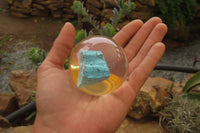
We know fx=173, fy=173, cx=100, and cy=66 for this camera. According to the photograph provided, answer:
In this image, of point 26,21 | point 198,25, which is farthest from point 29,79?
point 198,25

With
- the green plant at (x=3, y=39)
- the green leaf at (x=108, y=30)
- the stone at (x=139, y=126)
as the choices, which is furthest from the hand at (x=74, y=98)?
the green plant at (x=3, y=39)

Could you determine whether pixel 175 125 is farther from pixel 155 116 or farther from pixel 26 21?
pixel 26 21

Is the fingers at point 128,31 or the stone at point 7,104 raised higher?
the fingers at point 128,31

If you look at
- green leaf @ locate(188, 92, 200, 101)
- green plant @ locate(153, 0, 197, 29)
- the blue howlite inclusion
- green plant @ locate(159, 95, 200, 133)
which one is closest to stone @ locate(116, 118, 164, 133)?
green plant @ locate(159, 95, 200, 133)

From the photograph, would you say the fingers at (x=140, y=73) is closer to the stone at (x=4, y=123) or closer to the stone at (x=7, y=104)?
the stone at (x=4, y=123)

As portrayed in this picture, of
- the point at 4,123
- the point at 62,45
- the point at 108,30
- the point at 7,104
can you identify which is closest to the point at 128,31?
the point at 108,30

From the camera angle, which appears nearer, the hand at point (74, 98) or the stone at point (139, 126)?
the hand at point (74, 98)
